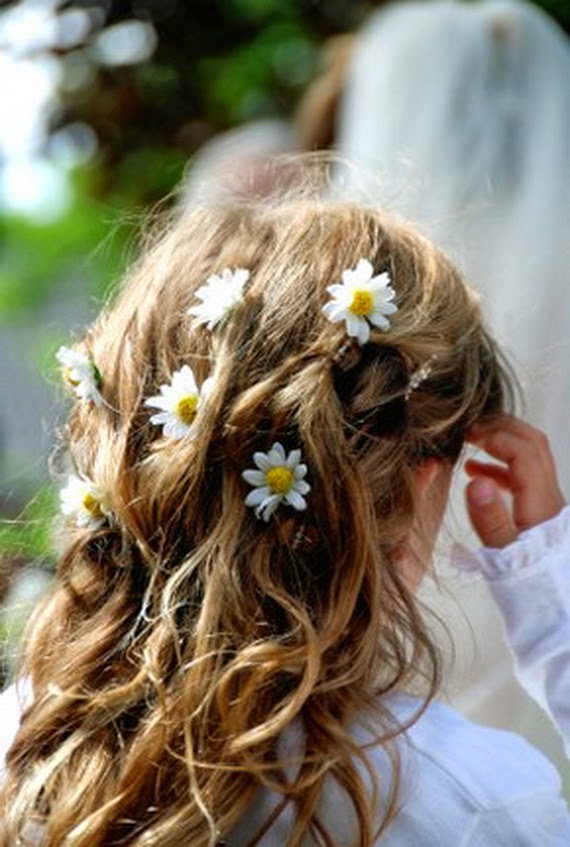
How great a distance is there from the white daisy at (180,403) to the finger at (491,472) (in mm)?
417

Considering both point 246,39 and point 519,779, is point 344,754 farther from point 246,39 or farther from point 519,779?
point 246,39

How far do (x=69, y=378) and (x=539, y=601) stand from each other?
0.53 meters

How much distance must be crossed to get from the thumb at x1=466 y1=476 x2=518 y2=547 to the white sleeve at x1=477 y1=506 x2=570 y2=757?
0.02 m

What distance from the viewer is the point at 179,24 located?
14.4 feet

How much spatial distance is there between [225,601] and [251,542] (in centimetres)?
6

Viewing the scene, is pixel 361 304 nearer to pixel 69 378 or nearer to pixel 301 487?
pixel 301 487

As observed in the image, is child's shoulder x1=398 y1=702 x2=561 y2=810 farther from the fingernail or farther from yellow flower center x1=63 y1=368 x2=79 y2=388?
yellow flower center x1=63 y1=368 x2=79 y2=388

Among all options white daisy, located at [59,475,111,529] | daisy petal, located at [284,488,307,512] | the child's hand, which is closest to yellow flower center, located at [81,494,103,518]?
white daisy, located at [59,475,111,529]

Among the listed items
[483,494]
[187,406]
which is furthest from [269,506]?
[483,494]

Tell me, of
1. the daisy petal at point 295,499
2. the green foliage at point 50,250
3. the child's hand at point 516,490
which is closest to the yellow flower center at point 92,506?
the daisy petal at point 295,499

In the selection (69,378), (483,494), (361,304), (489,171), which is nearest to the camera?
(361,304)

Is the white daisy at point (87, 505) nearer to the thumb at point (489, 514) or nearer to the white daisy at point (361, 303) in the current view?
the white daisy at point (361, 303)

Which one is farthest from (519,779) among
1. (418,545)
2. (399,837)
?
(418,545)

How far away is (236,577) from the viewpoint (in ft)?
5.60
